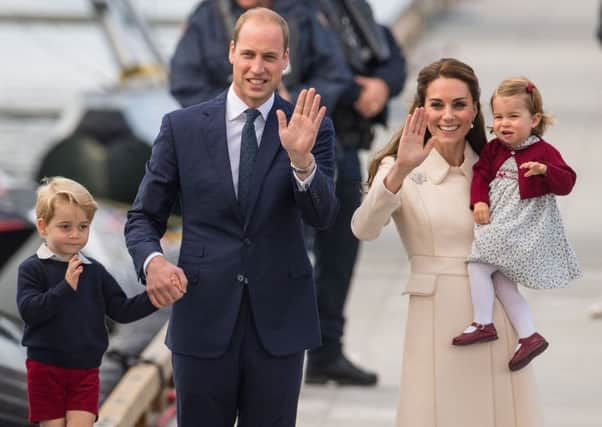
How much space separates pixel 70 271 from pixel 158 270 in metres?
0.29

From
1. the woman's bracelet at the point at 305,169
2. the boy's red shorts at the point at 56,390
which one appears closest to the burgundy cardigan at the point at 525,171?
the woman's bracelet at the point at 305,169

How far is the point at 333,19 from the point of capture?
28.7 feet

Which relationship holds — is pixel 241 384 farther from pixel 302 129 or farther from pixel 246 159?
pixel 302 129

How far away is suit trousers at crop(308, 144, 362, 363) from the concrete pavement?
36cm

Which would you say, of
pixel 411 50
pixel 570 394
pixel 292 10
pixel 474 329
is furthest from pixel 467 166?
pixel 411 50

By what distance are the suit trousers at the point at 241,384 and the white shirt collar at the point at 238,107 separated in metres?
0.53

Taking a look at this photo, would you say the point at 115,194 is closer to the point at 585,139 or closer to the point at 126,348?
the point at 585,139

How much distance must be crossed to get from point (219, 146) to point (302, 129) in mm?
349

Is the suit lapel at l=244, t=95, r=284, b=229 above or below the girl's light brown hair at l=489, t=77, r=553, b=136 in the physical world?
below

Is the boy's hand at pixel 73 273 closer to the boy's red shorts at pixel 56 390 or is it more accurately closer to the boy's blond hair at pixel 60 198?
the boy's blond hair at pixel 60 198

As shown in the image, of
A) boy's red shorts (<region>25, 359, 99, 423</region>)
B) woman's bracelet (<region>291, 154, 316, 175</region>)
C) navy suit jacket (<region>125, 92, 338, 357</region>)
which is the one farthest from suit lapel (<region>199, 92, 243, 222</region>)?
boy's red shorts (<region>25, 359, 99, 423</region>)

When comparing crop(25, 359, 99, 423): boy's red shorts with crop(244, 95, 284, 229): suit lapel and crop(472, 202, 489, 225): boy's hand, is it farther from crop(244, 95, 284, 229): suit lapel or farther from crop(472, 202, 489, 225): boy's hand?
A: crop(472, 202, 489, 225): boy's hand

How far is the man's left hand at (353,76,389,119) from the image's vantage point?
868 centimetres

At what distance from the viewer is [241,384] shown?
6059mm
